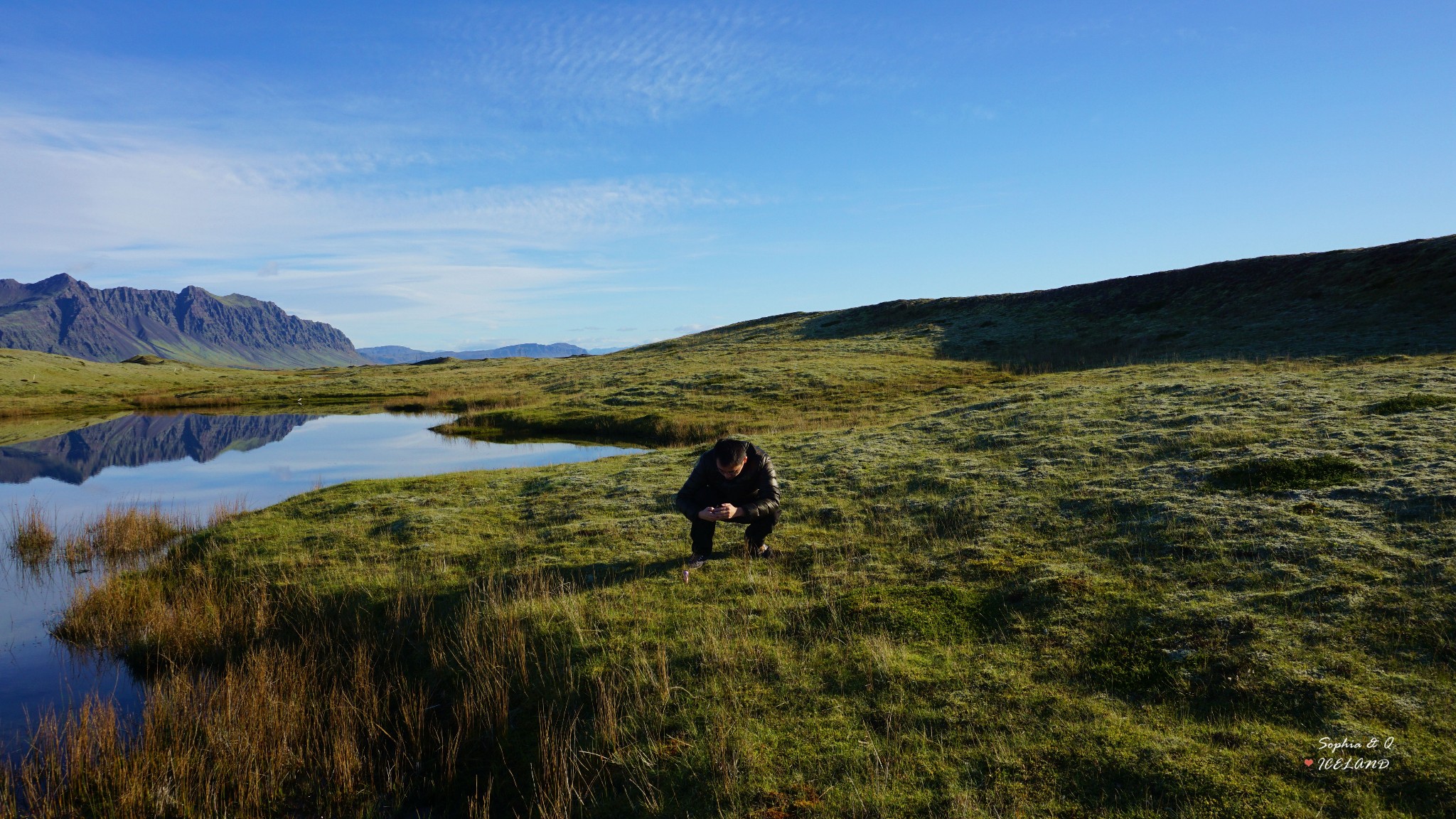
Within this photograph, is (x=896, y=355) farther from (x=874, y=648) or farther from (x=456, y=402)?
(x=874, y=648)

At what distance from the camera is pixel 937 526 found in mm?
16297

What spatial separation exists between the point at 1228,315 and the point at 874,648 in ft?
214

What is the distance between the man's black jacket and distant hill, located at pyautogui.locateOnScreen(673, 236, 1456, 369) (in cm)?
4164

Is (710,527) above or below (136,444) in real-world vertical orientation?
below

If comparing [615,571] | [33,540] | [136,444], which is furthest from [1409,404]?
[136,444]

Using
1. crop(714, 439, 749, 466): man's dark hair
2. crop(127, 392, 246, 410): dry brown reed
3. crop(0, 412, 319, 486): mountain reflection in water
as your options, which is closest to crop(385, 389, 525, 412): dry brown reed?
crop(0, 412, 319, 486): mountain reflection in water

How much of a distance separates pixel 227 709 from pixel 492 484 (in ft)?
50.9

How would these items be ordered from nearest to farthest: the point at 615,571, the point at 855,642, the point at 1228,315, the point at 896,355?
the point at 855,642 < the point at 615,571 < the point at 1228,315 < the point at 896,355

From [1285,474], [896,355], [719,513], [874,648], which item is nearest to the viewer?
[874,648]

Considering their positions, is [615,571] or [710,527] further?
[615,571]

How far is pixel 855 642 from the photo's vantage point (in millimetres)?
10547

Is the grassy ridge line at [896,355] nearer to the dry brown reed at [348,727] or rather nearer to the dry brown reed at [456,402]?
the dry brown reed at [456,402]

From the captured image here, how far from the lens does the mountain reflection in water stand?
4012 centimetres

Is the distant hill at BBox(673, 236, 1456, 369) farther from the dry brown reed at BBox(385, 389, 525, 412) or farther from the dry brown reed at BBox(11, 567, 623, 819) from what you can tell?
the dry brown reed at BBox(11, 567, 623, 819)
